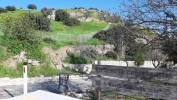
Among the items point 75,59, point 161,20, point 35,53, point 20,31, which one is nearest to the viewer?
point 161,20

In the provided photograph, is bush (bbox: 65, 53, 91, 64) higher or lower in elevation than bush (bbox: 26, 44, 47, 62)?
lower

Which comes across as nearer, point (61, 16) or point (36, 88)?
point (36, 88)

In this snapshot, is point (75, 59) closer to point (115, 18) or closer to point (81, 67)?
point (81, 67)

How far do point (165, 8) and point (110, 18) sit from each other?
3.70 metres

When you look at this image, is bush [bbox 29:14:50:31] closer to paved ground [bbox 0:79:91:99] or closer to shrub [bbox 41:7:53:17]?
paved ground [bbox 0:79:91:99]

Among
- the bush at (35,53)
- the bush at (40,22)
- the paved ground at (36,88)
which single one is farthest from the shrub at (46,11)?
the paved ground at (36,88)

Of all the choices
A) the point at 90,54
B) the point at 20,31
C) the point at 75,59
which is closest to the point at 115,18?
the point at 20,31

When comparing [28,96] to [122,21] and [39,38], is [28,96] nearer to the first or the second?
[122,21]

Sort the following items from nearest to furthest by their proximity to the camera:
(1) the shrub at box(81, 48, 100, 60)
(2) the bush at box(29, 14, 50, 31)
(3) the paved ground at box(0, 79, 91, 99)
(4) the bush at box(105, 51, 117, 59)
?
(3) the paved ground at box(0, 79, 91, 99), (1) the shrub at box(81, 48, 100, 60), (4) the bush at box(105, 51, 117, 59), (2) the bush at box(29, 14, 50, 31)

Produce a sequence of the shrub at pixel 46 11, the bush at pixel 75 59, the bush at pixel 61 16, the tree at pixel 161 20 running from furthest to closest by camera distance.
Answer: the shrub at pixel 46 11, the bush at pixel 61 16, the bush at pixel 75 59, the tree at pixel 161 20

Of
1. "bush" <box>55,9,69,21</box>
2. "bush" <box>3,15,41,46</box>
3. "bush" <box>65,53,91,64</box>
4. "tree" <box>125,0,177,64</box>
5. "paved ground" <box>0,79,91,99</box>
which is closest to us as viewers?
"tree" <box>125,0,177,64</box>

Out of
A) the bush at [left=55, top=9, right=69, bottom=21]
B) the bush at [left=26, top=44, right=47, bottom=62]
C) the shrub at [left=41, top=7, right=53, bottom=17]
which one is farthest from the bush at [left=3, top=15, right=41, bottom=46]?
the shrub at [left=41, top=7, right=53, bottom=17]

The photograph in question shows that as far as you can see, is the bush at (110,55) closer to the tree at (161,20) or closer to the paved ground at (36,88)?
the paved ground at (36,88)

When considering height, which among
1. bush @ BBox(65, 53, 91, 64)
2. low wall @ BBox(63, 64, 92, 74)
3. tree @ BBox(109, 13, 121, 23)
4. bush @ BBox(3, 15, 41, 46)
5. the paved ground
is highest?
bush @ BBox(3, 15, 41, 46)
